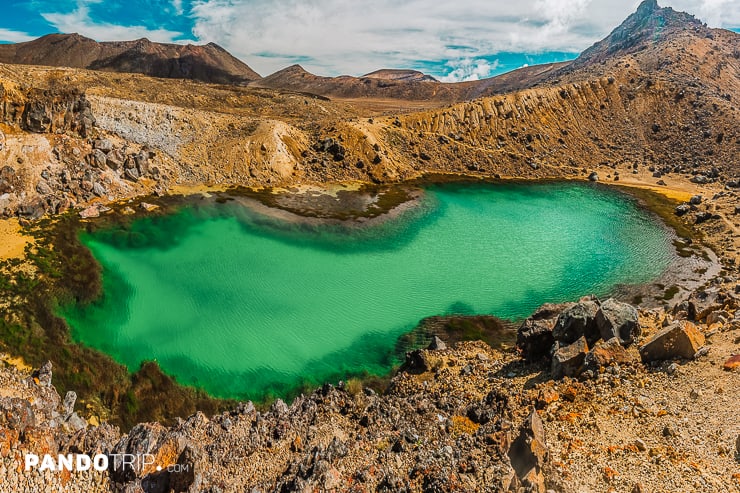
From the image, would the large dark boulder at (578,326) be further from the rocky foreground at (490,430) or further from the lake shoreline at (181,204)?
the lake shoreline at (181,204)

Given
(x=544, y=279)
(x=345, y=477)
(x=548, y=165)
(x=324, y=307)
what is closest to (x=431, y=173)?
(x=548, y=165)

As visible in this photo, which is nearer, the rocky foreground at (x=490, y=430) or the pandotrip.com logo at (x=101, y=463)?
the rocky foreground at (x=490, y=430)

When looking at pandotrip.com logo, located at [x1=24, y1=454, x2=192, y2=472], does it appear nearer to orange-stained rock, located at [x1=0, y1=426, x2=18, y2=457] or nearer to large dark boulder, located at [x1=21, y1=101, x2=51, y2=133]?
orange-stained rock, located at [x1=0, y1=426, x2=18, y2=457]

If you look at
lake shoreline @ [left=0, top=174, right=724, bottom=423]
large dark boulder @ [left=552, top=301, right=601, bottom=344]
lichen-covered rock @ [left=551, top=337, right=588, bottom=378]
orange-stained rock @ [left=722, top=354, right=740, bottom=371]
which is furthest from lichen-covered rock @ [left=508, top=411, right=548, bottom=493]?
lake shoreline @ [left=0, top=174, right=724, bottom=423]

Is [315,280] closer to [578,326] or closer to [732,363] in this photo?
[578,326]

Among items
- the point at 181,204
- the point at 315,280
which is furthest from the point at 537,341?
the point at 181,204

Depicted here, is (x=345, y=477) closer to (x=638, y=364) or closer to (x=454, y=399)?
(x=454, y=399)

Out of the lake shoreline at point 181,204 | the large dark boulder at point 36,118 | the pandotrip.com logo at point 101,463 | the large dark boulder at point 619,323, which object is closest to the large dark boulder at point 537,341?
the large dark boulder at point 619,323
